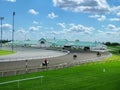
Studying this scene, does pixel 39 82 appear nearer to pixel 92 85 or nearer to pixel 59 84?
pixel 59 84

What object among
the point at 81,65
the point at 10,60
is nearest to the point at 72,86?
the point at 81,65

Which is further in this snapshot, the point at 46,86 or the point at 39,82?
the point at 39,82

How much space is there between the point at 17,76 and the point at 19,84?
16.5 feet

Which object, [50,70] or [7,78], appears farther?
[50,70]

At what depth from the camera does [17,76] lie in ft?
102

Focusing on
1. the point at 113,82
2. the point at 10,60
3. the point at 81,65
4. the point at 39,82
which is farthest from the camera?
the point at 10,60

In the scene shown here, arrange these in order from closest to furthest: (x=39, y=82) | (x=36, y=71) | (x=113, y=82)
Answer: (x=39, y=82) < (x=113, y=82) < (x=36, y=71)

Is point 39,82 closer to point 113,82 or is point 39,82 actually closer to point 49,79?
point 49,79

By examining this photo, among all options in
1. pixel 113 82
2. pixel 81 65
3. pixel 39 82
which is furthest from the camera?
pixel 81 65

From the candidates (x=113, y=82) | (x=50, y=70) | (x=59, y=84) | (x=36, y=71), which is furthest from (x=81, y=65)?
(x=59, y=84)

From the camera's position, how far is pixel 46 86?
85.2ft

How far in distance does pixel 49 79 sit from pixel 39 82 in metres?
2.57

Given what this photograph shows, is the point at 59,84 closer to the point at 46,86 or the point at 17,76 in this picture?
the point at 46,86

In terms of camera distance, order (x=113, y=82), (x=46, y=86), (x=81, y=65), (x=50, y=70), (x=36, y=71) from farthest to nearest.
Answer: (x=81, y=65), (x=50, y=70), (x=36, y=71), (x=113, y=82), (x=46, y=86)
